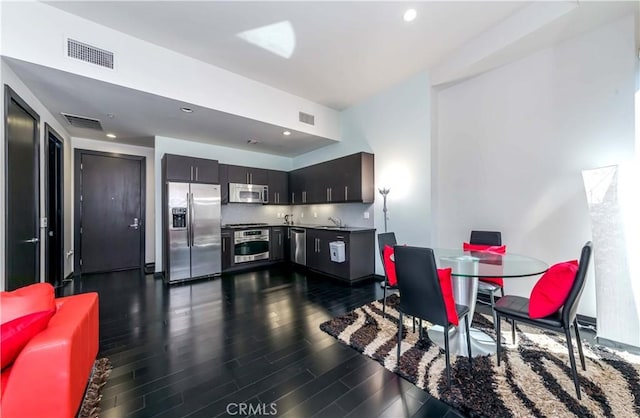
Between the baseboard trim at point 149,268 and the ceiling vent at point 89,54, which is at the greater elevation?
the ceiling vent at point 89,54

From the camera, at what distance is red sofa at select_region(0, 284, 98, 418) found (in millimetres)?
1140

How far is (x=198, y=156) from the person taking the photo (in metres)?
5.22

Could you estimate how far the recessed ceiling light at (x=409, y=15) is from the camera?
2.56m

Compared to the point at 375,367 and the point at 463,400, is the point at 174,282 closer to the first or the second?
the point at 375,367

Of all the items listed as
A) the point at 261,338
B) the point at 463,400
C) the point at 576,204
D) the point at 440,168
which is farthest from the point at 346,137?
the point at 463,400

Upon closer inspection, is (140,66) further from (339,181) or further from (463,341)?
(463,341)

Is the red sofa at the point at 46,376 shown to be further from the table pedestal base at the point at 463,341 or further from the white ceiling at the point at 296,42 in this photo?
the white ceiling at the point at 296,42

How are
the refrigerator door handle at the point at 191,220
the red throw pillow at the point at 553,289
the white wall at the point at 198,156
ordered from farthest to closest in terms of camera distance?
the white wall at the point at 198,156 → the refrigerator door handle at the point at 191,220 → the red throw pillow at the point at 553,289

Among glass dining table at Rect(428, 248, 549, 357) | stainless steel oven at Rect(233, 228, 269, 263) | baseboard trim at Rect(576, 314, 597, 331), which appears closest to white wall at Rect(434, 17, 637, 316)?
baseboard trim at Rect(576, 314, 597, 331)

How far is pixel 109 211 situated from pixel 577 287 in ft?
23.0

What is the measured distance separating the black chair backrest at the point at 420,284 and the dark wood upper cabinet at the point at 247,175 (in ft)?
14.2

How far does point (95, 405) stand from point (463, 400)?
7.81 ft

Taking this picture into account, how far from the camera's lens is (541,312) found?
1.75m

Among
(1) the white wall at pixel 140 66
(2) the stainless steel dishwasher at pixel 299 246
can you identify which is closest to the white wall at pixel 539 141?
(2) the stainless steel dishwasher at pixel 299 246
